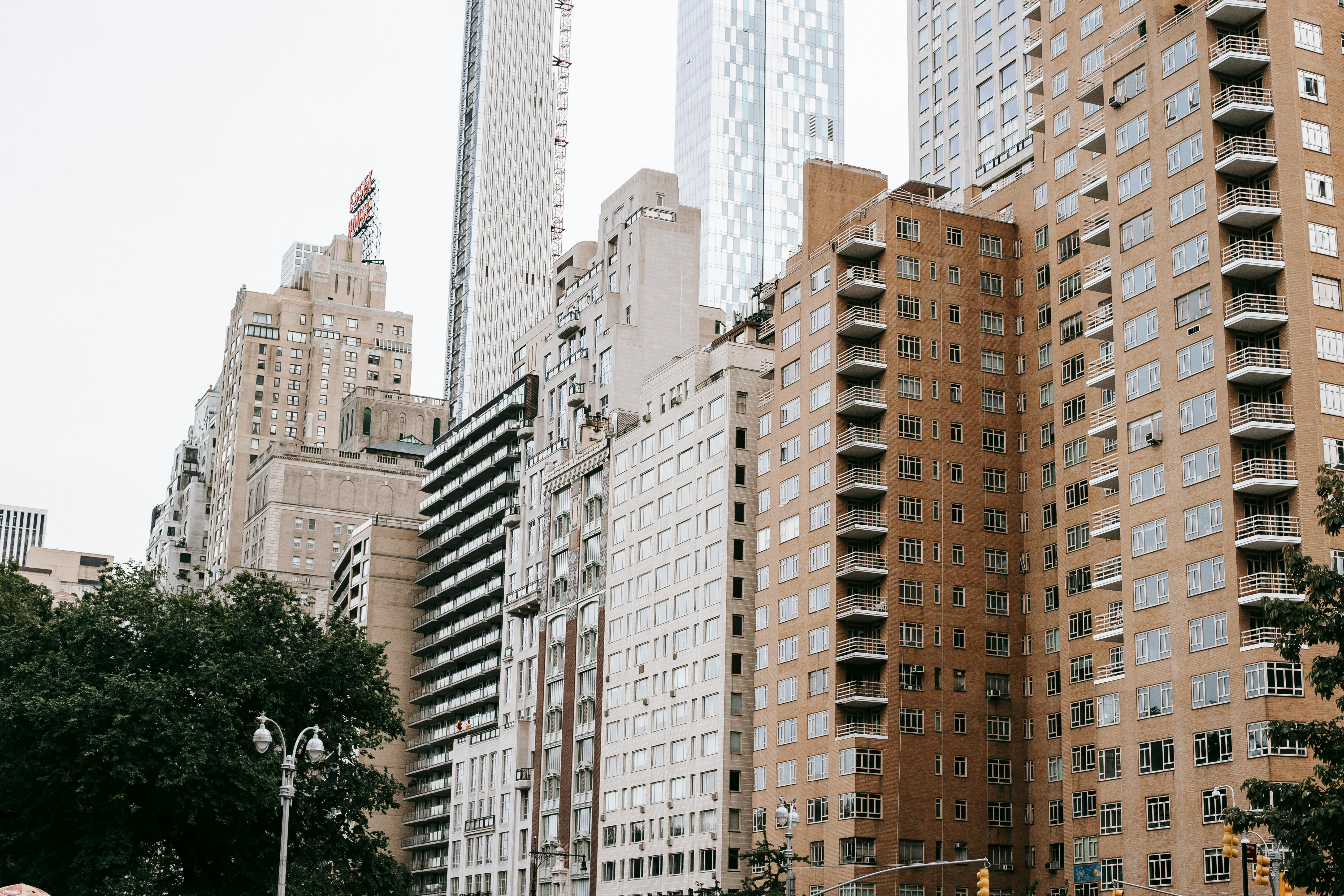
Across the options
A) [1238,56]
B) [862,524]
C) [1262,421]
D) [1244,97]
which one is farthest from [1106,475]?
[1238,56]

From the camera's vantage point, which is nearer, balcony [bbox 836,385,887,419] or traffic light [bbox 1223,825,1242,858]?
traffic light [bbox 1223,825,1242,858]

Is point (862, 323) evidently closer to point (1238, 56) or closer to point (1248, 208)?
point (1248, 208)

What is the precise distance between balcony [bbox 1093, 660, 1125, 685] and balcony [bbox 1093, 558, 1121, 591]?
14.4 ft

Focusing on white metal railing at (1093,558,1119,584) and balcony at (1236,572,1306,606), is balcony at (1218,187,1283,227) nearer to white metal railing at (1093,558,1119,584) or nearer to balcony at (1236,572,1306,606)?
balcony at (1236,572,1306,606)

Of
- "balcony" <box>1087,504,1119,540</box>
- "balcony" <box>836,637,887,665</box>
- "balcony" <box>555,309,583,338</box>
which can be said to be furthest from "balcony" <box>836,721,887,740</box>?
"balcony" <box>555,309,583,338</box>

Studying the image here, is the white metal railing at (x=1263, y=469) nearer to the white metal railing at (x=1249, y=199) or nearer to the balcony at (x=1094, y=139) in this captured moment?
the white metal railing at (x=1249, y=199)

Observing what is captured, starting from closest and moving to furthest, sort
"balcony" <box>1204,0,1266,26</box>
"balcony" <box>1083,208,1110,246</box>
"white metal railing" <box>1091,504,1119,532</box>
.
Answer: "balcony" <box>1204,0,1266,26</box>, "white metal railing" <box>1091,504,1119,532</box>, "balcony" <box>1083,208,1110,246</box>

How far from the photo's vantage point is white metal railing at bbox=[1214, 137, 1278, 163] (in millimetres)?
95438

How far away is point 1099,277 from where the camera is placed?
106 m

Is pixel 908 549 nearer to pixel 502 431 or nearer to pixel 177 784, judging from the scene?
pixel 177 784

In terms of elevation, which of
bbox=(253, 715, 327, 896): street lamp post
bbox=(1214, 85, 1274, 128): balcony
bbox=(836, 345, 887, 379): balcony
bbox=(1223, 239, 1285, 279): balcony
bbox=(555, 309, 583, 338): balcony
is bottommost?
bbox=(253, 715, 327, 896): street lamp post

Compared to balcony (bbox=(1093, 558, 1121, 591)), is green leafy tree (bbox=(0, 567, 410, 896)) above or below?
below

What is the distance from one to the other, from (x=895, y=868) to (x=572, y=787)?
61.6 m

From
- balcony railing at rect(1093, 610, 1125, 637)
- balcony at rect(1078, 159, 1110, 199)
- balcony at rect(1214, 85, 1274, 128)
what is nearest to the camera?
balcony at rect(1214, 85, 1274, 128)
